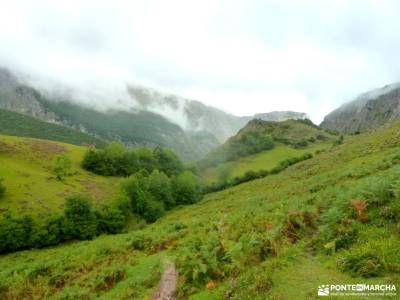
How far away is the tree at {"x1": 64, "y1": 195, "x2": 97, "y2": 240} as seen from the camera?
234ft

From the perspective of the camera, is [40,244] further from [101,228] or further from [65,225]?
[101,228]

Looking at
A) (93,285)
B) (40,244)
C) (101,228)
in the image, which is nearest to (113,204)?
(101,228)

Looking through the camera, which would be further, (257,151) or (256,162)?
(257,151)

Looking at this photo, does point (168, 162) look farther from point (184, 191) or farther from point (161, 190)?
point (161, 190)

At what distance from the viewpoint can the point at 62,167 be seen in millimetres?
105312

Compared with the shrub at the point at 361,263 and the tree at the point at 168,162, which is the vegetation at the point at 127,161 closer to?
the tree at the point at 168,162

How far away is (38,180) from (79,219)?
104ft

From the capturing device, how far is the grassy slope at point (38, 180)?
8156 cm

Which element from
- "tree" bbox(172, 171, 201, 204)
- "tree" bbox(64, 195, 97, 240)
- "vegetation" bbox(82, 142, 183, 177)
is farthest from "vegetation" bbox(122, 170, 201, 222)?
"vegetation" bbox(82, 142, 183, 177)

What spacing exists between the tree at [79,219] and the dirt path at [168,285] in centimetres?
5998

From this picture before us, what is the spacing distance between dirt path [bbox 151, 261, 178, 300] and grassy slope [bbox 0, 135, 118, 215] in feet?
234

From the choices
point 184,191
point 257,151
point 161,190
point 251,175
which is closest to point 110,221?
point 161,190

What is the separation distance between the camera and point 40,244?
68.2 m

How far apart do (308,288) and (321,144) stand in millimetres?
168445
